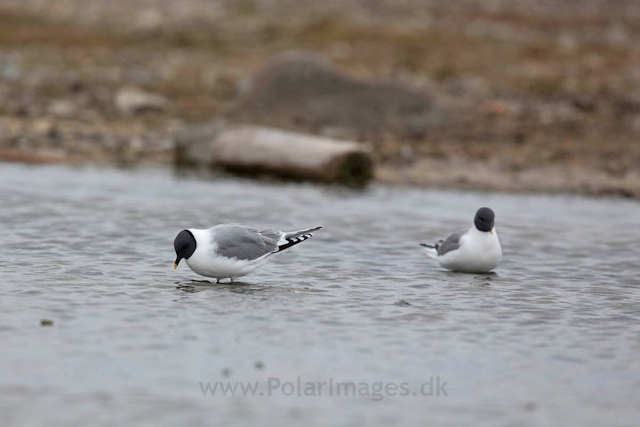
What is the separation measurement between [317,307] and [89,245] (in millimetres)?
3994

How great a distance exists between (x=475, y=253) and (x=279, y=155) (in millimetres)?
7939

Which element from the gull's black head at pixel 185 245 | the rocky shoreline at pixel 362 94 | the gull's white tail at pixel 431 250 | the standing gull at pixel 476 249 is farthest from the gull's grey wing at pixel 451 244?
the rocky shoreline at pixel 362 94

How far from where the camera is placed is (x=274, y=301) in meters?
9.76

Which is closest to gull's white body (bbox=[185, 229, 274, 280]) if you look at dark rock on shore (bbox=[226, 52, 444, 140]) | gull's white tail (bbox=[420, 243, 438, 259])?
gull's white tail (bbox=[420, 243, 438, 259])

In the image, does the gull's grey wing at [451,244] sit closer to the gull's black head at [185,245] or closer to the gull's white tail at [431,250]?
the gull's white tail at [431,250]

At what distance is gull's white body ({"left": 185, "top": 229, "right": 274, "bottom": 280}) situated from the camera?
10.2m

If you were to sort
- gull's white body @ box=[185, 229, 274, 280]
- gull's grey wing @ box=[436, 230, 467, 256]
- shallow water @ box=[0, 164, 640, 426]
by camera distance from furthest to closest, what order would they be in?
1. gull's grey wing @ box=[436, 230, 467, 256]
2. gull's white body @ box=[185, 229, 274, 280]
3. shallow water @ box=[0, 164, 640, 426]

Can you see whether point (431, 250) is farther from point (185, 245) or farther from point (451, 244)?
point (185, 245)

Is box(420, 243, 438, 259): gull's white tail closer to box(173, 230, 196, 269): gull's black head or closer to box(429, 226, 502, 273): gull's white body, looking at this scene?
box(429, 226, 502, 273): gull's white body

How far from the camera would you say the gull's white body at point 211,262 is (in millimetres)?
10164

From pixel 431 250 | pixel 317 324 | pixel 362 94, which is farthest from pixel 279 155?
pixel 317 324

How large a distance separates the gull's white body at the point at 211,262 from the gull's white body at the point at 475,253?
96.2 inches

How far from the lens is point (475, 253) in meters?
11.4

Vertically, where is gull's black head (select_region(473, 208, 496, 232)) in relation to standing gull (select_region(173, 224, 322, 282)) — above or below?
above
